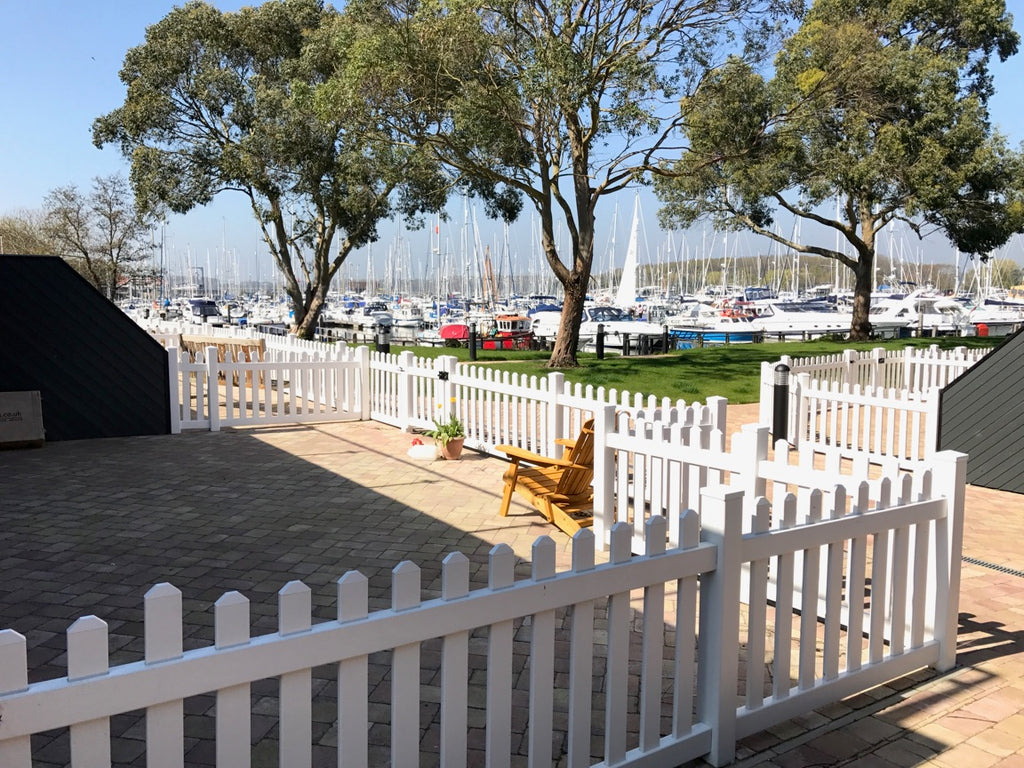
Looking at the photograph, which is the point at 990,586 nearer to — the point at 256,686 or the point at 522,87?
the point at 256,686

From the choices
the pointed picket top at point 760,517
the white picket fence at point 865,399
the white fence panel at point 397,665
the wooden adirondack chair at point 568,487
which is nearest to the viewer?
the white fence panel at point 397,665

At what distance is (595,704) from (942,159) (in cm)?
2477

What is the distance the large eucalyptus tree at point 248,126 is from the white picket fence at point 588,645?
2123 cm

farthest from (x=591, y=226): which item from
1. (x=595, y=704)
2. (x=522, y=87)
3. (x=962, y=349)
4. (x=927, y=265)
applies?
(x=927, y=265)

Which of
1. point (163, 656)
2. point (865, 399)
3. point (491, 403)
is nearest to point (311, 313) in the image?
point (491, 403)

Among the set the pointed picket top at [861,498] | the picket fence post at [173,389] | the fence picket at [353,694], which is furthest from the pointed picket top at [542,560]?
the picket fence post at [173,389]

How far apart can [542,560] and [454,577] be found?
315 millimetres

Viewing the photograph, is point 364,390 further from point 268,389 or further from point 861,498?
point 861,498

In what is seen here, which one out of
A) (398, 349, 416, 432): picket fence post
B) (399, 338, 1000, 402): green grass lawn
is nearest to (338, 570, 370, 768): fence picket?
(398, 349, 416, 432): picket fence post

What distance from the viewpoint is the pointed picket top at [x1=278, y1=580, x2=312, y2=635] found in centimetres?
238

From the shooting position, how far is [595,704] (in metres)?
3.83

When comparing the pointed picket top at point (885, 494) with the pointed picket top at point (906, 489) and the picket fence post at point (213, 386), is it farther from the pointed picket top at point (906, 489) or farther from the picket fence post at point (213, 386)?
the picket fence post at point (213, 386)

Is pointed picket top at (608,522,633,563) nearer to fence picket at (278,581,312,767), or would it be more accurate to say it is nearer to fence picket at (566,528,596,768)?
fence picket at (566,528,596,768)

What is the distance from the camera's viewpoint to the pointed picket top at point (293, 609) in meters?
2.38
